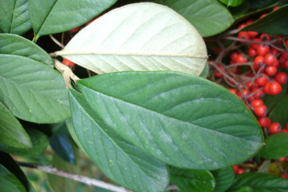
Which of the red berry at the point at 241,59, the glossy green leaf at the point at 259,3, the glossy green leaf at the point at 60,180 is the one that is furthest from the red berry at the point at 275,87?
the glossy green leaf at the point at 60,180

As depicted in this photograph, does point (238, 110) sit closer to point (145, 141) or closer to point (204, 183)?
point (145, 141)

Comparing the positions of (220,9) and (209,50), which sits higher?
(220,9)

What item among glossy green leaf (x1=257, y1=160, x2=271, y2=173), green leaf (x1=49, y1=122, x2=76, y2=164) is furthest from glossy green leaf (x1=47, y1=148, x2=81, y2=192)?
glossy green leaf (x1=257, y1=160, x2=271, y2=173)

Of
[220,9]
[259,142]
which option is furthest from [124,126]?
[220,9]

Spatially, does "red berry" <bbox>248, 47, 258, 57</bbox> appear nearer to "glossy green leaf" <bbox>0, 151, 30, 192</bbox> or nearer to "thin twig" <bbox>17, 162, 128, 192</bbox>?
"thin twig" <bbox>17, 162, 128, 192</bbox>

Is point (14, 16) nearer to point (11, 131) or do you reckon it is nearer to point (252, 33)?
point (11, 131)
